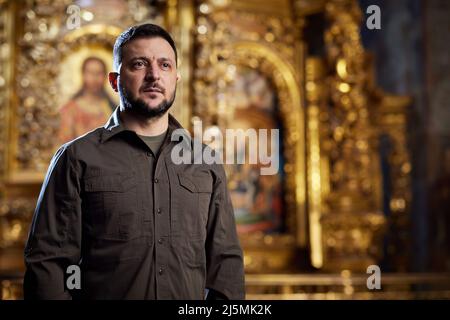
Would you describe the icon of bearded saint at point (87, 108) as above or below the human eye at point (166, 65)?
above

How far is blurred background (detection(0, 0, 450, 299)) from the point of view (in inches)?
290

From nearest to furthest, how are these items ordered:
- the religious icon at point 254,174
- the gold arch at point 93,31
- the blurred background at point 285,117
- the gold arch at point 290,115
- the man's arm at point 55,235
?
the man's arm at point 55,235, the blurred background at point 285,117, the gold arch at point 93,31, the religious icon at point 254,174, the gold arch at point 290,115

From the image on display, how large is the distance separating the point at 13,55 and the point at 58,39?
54cm

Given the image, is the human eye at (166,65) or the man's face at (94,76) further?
the man's face at (94,76)

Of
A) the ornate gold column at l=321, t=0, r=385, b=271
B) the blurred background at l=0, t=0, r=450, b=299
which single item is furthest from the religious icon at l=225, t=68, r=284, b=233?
the ornate gold column at l=321, t=0, r=385, b=271

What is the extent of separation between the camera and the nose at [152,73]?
2.11 metres

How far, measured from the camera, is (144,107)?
7.04 ft

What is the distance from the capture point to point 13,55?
761 cm

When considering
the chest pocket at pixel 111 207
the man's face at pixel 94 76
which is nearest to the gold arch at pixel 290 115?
the man's face at pixel 94 76

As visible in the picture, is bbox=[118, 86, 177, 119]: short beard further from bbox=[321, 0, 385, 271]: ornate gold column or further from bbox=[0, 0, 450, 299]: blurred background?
bbox=[321, 0, 385, 271]: ornate gold column

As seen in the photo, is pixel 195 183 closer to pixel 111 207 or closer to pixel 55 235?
pixel 111 207

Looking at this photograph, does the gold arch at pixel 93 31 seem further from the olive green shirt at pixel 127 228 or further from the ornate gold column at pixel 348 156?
the olive green shirt at pixel 127 228

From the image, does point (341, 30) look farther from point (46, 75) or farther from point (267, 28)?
point (46, 75)

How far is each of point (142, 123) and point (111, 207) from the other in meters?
0.31
